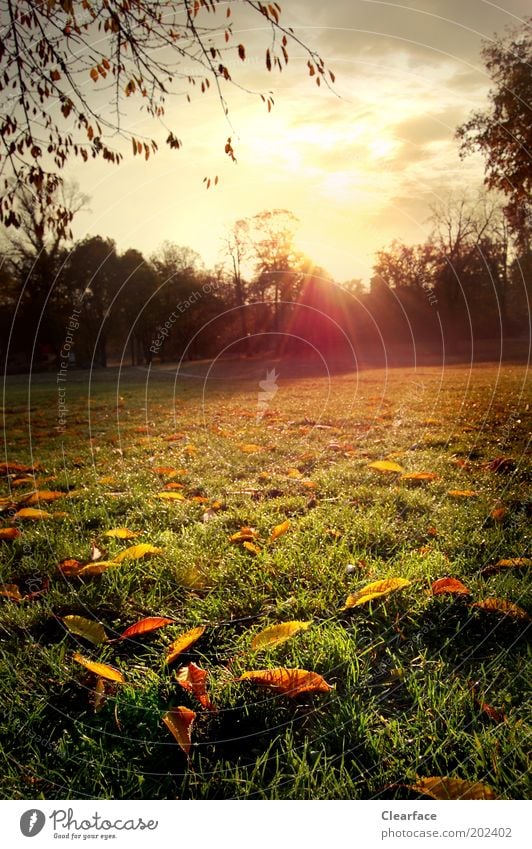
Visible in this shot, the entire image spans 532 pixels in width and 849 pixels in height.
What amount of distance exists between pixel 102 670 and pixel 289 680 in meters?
0.68

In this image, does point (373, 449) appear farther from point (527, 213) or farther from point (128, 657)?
→ point (128, 657)

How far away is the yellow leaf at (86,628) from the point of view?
227 cm

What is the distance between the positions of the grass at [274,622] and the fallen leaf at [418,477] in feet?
0.26

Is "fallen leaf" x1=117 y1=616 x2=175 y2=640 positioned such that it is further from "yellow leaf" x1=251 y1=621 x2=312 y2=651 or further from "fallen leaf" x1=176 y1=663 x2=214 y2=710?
"yellow leaf" x1=251 y1=621 x2=312 y2=651

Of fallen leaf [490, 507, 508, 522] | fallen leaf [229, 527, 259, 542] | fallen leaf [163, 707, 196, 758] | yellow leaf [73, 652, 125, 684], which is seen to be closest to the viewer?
fallen leaf [163, 707, 196, 758]

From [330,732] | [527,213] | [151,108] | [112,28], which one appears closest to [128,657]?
[330,732]

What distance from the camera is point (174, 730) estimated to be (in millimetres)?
1781

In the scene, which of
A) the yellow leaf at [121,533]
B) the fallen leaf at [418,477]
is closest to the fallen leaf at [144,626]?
the yellow leaf at [121,533]

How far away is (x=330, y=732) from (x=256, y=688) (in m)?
0.30

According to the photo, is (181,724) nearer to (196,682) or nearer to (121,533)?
(196,682)

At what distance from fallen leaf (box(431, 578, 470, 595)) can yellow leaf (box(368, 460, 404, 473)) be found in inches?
76.9

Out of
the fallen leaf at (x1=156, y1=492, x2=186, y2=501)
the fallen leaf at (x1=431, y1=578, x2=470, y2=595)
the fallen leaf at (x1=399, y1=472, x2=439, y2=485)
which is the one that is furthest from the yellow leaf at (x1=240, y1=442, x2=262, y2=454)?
the fallen leaf at (x1=431, y1=578, x2=470, y2=595)

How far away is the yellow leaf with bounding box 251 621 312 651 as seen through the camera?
2148mm
